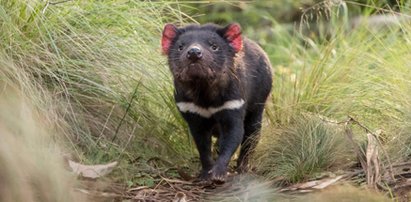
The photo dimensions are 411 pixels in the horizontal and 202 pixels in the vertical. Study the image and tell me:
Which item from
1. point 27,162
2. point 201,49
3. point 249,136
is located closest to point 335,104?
point 249,136

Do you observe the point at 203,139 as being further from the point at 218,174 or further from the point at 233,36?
the point at 233,36

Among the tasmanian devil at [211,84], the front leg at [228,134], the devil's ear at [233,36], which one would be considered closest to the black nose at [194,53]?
the tasmanian devil at [211,84]

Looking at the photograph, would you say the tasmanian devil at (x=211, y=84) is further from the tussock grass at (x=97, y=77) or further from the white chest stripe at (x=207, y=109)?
the tussock grass at (x=97, y=77)

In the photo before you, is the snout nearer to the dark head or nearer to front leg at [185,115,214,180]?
the dark head

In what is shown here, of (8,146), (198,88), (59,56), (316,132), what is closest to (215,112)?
(198,88)

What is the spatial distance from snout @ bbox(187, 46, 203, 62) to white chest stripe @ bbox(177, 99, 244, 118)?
15.3 inches

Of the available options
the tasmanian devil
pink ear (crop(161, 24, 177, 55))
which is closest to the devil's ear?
the tasmanian devil

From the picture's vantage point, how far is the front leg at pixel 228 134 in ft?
16.1

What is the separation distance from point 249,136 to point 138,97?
69 centimetres

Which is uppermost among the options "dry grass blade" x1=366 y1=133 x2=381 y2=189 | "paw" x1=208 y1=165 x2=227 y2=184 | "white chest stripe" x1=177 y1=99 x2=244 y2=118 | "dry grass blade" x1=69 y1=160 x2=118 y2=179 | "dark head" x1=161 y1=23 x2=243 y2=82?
"dark head" x1=161 y1=23 x2=243 y2=82

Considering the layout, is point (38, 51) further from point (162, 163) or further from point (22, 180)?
point (22, 180)

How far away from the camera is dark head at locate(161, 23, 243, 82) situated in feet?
15.4

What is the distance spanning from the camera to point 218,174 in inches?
191

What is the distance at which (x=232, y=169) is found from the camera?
545cm
